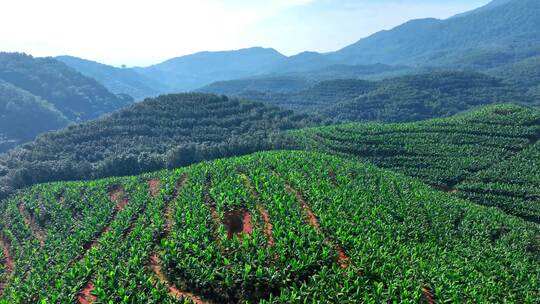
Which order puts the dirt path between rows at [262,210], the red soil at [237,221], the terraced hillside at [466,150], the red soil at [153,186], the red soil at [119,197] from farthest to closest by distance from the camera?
the terraced hillside at [466,150]
the red soil at [153,186]
the red soil at [119,197]
the red soil at [237,221]
the dirt path between rows at [262,210]

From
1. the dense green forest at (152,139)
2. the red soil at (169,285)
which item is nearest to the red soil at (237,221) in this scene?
the red soil at (169,285)

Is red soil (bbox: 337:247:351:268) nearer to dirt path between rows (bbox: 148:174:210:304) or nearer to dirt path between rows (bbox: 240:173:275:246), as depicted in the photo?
dirt path between rows (bbox: 240:173:275:246)

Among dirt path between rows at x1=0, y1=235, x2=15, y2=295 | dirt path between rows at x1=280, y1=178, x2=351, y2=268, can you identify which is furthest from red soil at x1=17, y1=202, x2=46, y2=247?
dirt path between rows at x1=280, y1=178, x2=351, y2=268

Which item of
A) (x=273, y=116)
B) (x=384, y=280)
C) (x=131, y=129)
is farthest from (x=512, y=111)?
(x=131, y=129)

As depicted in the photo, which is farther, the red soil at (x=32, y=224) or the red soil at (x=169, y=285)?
the red soil at (x=32, y=224)

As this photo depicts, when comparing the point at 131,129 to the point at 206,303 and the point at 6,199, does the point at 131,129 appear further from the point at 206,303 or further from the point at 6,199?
the point at 206,303

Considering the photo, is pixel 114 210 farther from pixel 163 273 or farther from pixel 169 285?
pixel 169 285

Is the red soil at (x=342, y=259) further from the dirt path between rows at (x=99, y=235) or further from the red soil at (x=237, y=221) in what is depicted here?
the dirt path between rows at (x=99, y=235)
